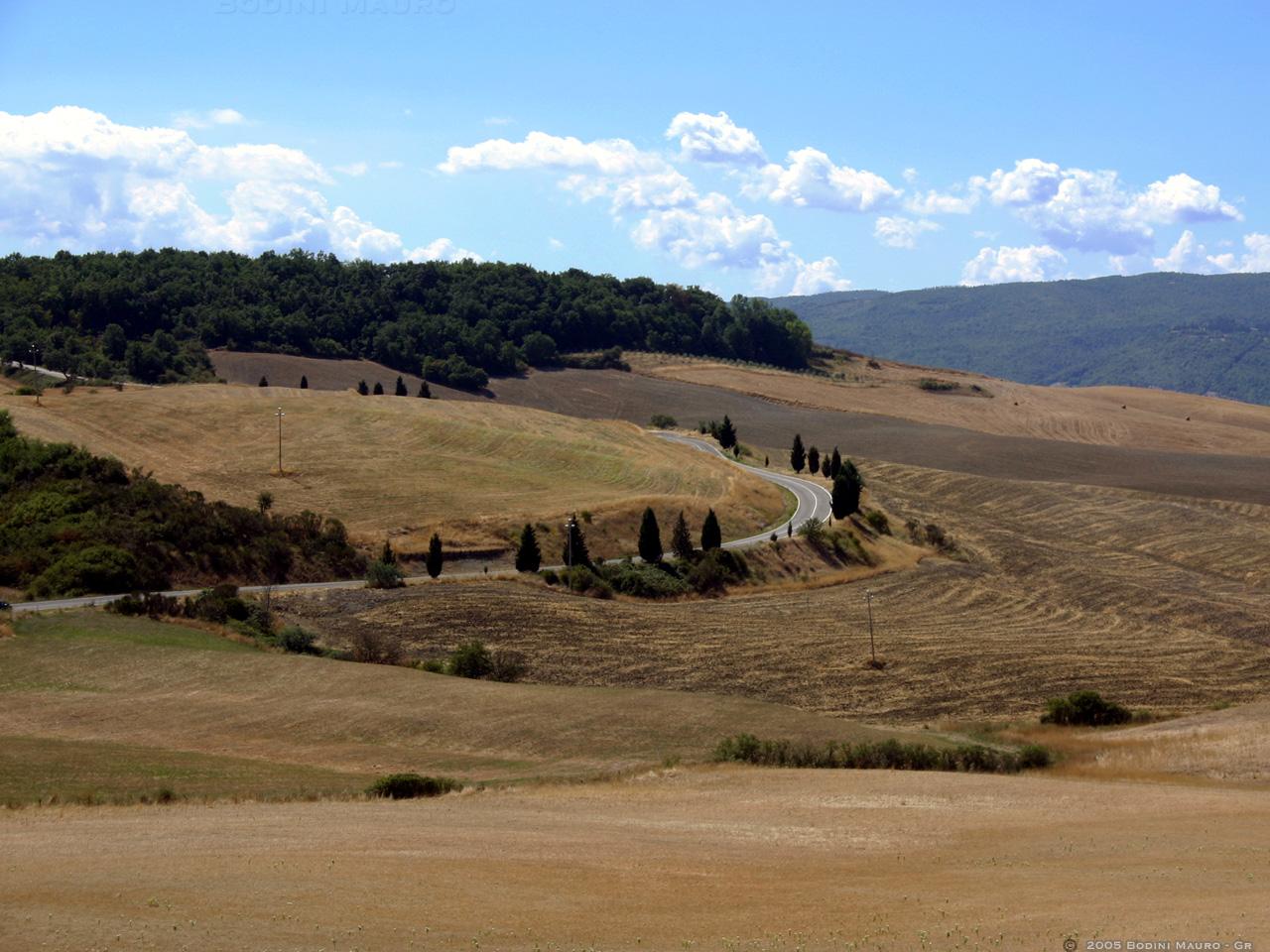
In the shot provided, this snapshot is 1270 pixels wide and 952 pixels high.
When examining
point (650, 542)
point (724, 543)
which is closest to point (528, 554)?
point (650, 542)

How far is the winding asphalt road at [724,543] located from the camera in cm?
5612

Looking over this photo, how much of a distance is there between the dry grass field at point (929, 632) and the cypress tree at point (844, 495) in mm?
6660

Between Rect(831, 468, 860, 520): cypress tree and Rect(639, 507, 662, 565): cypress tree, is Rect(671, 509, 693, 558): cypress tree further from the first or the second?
Rect(831, 468, 860, 520): cypress tree

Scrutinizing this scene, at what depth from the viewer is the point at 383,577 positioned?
61.8 metres

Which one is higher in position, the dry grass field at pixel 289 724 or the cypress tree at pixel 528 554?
the cypress tree at pixel 528 554

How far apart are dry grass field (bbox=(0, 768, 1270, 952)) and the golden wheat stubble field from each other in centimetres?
4451

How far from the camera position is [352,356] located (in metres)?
167

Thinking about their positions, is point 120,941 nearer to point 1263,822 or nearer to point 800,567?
point 1263,822

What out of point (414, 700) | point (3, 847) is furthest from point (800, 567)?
point (3, 847)

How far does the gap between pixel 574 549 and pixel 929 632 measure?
18895 mm

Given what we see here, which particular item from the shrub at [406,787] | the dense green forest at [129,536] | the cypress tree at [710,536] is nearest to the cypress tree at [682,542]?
the cypress tree at [710,536]

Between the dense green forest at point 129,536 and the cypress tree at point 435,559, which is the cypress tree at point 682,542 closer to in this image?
the cypress tree at point 435,559

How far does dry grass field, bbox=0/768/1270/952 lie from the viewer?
19312mm

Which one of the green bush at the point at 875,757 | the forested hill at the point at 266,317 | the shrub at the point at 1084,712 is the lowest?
the shrub at the point at 1084,712
